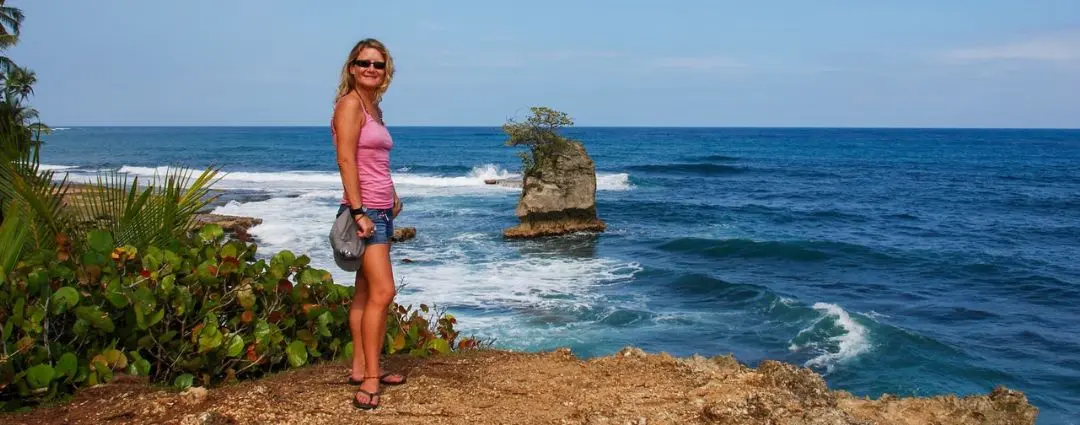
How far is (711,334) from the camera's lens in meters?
15.8

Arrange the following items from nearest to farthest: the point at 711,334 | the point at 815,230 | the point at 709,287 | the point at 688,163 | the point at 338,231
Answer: the point at 338,231 < the point at 711,334 < the point at 709,287 < the point at 815,230 < the point at 688,163

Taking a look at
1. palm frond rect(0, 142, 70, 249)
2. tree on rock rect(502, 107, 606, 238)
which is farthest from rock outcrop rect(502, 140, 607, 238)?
palm frond rect(0, 142, 70, 249)

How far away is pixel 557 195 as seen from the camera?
89.4 feet

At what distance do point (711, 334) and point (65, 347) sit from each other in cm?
1261

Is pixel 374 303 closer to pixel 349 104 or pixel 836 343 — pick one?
pixel 349 104

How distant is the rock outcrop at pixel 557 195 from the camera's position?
1061 inches

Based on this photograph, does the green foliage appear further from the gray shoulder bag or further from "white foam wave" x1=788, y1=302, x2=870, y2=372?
the gray shoulder bag

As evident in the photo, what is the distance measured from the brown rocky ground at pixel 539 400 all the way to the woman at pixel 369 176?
0.33 meters

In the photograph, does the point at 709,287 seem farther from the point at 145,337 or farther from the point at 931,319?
the point at 145,337

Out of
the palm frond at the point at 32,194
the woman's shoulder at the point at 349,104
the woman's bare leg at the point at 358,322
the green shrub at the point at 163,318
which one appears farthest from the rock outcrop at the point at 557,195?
the woman's shoulder at the point at 349,104

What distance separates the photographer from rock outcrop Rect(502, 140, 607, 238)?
26938 millimetres

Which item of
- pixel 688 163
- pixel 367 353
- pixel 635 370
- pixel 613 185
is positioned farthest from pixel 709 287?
pixel 688 163

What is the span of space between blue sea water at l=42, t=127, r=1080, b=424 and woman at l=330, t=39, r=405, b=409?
1530mm

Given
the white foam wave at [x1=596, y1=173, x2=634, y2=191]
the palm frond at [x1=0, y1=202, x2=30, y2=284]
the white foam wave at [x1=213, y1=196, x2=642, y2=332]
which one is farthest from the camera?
the white foam wave at [x1=596, y1=173, x2=634, y2=191]
